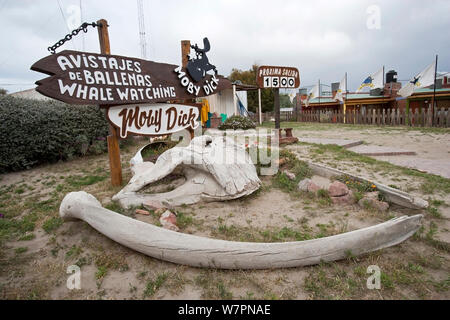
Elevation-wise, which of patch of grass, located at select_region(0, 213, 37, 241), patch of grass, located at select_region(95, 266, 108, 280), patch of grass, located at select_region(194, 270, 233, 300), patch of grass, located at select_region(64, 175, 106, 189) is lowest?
patch of grass, located at select_region(194, 270, 233, 300)

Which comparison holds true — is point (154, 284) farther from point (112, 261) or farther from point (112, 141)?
point (112, 141)

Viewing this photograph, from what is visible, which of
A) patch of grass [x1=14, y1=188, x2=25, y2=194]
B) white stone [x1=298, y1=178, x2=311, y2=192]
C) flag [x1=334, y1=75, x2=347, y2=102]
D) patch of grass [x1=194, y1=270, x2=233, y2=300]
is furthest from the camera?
flag [x1=334, y1=75, x2=347, y2=102]

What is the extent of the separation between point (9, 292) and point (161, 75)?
13.4ft

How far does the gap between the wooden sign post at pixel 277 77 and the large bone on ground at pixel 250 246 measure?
6.00m

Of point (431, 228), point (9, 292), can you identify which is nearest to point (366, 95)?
point (431, 228)

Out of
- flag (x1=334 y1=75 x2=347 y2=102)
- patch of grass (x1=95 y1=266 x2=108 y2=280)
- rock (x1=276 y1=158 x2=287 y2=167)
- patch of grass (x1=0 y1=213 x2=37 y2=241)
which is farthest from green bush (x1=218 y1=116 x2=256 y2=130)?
patch of grass (x1=95 y1=266 x2=108 y2=280)

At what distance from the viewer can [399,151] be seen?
6.50 m

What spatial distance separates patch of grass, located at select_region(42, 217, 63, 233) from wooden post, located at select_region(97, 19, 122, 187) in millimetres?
1317

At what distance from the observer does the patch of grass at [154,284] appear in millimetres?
1979

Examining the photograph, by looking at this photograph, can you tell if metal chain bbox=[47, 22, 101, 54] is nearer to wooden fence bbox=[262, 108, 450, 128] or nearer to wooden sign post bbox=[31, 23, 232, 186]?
wooden sign post bbox=[31, 23, 232, 186]

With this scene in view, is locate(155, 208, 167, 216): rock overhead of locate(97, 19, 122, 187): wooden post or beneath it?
beneath

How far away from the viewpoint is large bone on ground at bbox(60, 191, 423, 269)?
2148mm

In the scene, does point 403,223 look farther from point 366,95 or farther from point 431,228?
point 366,95

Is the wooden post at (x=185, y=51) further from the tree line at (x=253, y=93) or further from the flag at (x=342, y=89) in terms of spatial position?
the tree line at (x=253, y=93)
